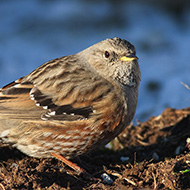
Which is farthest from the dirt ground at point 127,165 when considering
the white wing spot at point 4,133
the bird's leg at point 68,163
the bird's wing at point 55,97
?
the bird's wing at point 55,97

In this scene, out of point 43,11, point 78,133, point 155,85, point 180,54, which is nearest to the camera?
point 78,133

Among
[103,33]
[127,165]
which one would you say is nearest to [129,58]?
[127,165]

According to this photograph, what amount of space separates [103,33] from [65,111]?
6.56 meters

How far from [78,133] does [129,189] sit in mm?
1009

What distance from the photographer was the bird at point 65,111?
181 inches

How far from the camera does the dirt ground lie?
164 inches

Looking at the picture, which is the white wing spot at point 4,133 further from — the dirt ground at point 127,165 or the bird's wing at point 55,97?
the dirt ground at point 127,165

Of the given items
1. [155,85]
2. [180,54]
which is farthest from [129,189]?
[180,54]

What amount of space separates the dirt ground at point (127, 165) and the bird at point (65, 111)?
273 mm

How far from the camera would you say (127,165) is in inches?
188

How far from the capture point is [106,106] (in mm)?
4621

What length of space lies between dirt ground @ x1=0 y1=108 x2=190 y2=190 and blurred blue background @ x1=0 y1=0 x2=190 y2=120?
2558mm

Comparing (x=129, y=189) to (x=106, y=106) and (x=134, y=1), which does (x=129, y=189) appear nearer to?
(x=106, y=106)

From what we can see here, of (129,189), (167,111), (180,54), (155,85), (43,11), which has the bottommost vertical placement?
(129,189)
